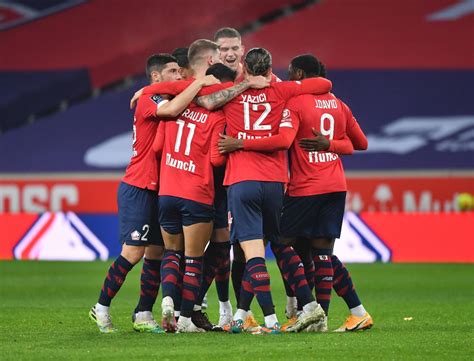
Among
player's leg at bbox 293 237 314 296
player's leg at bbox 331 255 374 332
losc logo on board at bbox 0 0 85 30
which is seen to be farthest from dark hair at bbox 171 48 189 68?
losc logo on board at bbox 0 0 85 30

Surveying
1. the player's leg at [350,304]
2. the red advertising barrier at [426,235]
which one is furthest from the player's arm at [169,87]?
the red advertising barrier at [426,235]

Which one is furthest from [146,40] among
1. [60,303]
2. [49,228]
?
[60,303]

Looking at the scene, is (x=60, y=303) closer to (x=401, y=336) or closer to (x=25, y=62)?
(x=401, y=336)

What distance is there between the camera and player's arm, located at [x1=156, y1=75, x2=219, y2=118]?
866 cm

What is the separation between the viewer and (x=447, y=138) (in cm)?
2486

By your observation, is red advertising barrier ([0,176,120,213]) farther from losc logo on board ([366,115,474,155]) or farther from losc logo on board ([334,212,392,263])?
losc logo on board ([334,212,392,263])

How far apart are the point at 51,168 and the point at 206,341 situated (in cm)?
1725

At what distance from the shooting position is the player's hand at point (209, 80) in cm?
874

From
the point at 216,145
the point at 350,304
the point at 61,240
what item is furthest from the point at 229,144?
the point at 61,240

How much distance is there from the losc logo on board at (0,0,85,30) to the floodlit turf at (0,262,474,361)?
10480mm

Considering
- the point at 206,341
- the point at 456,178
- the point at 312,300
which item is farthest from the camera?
the point at 456,178

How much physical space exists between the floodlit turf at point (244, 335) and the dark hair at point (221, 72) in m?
1.91

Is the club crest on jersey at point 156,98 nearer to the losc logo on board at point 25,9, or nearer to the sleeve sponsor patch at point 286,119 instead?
the sleeve sponsor patch at point 286,119

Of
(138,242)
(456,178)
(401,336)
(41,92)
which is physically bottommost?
(401,336)
